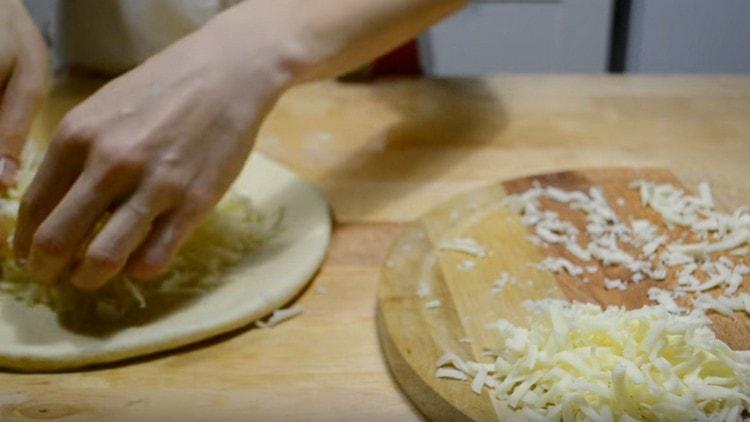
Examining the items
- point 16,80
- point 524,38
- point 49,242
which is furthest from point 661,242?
point 524,38

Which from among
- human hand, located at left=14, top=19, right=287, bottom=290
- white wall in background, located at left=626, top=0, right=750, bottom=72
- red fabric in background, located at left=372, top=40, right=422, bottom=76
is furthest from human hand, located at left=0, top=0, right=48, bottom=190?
white wall in background, located at left=626, top=0, right=750, bottom=72

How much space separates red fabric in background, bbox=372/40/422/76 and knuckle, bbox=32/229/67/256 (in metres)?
0.91

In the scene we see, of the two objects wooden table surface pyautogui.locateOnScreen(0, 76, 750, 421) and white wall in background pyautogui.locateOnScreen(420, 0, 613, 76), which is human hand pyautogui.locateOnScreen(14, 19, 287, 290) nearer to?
wooden table surface pyautogui.locateOnScreen(0, 76, 750, 421)

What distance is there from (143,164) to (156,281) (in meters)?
0.19

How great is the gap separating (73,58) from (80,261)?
2.89 feet

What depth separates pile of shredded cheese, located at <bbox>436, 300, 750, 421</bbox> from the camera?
29.3 inches

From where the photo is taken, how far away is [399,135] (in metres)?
1.44

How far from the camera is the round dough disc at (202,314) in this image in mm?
873

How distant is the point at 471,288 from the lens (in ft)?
3.21

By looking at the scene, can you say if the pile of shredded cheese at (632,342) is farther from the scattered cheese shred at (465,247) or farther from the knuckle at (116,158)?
the knuckle at (116,158)

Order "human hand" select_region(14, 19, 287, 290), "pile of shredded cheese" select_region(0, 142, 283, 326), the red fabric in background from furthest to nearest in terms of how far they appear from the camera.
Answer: the red fabric in background → "pile of shredded cheese" select_region(0, 142, 283, 326) → "human hand" select_region(14, 19, 287, 290)

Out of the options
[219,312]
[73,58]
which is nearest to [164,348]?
[219,312]

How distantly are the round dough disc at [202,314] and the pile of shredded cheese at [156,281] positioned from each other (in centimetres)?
1

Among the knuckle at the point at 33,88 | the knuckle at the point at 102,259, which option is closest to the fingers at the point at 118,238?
the knuckle at the point at 102,259
